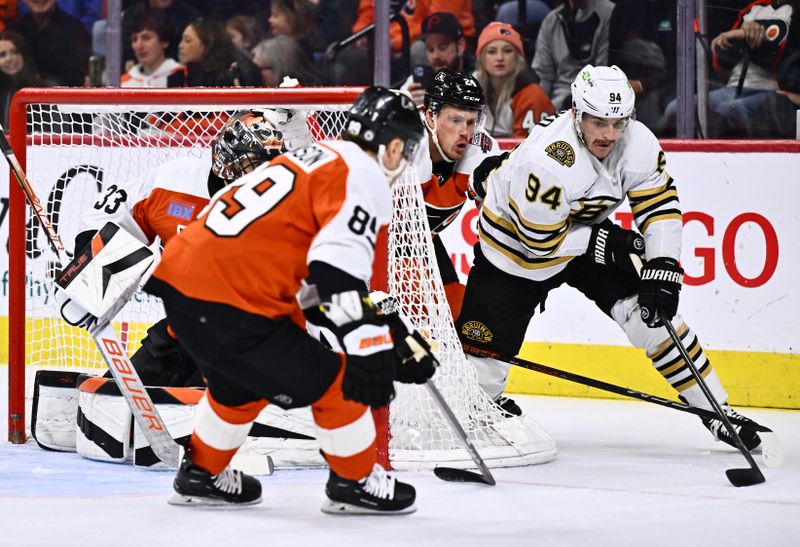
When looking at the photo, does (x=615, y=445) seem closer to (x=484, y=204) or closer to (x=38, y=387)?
(x=484, y=204)

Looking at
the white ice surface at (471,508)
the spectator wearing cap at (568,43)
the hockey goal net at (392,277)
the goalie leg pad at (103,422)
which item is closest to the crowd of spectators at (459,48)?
the spectator wearing cap at (568,43)

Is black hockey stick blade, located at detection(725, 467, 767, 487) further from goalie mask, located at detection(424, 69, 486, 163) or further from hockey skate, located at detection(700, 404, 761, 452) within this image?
goalie mask, located at detection(424, 69, 486, 163)

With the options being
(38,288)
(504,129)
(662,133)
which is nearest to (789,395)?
(662,133)

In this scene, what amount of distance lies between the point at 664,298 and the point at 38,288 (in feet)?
8.87

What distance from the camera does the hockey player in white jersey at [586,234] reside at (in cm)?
387

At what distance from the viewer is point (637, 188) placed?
3.99 m

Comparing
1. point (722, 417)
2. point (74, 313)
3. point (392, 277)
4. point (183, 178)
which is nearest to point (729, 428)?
point (722, 417)

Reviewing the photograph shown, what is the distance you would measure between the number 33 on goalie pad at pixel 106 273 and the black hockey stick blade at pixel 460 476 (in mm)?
956

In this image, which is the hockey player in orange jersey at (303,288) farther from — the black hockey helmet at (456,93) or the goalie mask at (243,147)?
the black hockey helmet at (456,93)

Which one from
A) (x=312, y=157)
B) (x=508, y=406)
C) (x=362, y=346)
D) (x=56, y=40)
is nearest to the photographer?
(x=362, y=346)

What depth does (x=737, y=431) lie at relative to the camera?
4.03 meters

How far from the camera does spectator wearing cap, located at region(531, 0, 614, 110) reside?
18.0 ft

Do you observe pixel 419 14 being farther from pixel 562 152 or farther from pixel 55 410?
pixel 55 410

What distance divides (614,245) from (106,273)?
147 cm
